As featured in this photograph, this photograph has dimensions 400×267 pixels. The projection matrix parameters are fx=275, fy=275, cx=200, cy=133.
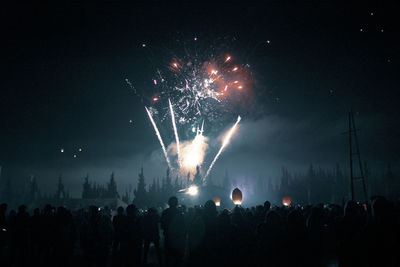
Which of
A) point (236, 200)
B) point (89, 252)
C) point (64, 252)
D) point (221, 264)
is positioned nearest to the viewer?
point (221, 264)

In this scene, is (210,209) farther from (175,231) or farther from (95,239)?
(95,239)

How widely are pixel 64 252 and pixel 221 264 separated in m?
7.92

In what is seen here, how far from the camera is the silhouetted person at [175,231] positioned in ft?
29.1

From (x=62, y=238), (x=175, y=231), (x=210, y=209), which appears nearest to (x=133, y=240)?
(x=175, y=231)

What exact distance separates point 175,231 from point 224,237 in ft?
11.6

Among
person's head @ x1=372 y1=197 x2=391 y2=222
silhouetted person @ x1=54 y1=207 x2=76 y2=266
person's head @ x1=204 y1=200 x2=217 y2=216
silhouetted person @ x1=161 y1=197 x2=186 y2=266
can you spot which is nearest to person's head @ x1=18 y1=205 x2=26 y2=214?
silhouetted person @ x1=54 y1=207 x2=76 y2=266

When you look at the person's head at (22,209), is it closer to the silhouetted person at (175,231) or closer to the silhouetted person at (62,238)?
the silhouetted person at (62,238)

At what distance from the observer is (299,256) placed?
18.9 ft

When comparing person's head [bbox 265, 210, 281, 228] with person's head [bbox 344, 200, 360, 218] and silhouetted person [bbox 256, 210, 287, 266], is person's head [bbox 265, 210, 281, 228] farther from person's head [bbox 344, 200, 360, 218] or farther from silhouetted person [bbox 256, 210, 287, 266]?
person's head [bbox 344, 200, 360, 218]

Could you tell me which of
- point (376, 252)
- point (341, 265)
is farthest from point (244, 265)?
point (376, 252)

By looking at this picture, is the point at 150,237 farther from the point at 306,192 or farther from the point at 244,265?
the point at 306,192

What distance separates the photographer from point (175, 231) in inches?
350

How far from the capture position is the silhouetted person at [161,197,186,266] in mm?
8867

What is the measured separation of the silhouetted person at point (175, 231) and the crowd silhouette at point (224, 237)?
0.03 metres
